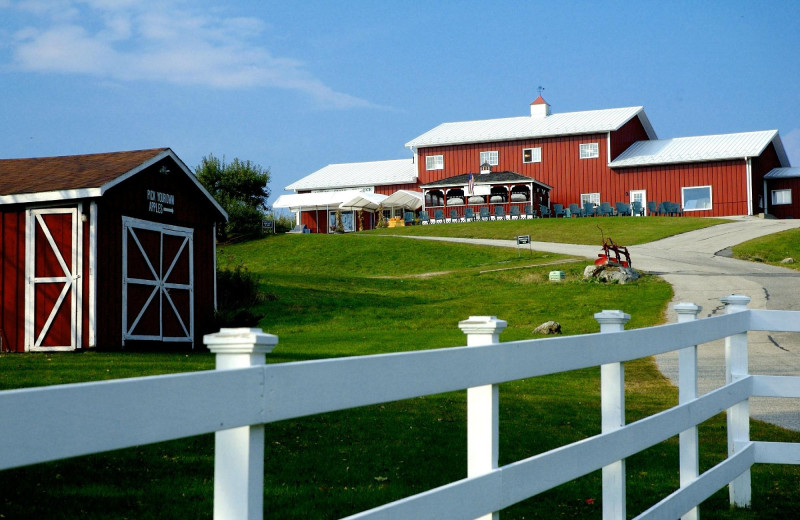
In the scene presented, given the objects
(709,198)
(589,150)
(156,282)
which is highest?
(589,150)

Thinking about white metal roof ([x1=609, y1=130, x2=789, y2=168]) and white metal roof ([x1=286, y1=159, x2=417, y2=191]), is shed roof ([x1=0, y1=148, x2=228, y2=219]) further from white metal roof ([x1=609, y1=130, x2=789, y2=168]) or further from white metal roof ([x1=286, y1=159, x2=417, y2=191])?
white metal roof ([x1=286, y1=159, x2=417, y2=191])

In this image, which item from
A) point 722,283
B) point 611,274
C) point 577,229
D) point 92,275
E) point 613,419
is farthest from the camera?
point 577,229

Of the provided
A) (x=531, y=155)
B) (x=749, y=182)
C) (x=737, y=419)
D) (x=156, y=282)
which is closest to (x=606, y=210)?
(x=531, y=155)

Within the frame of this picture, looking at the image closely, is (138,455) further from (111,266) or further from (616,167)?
(616,167)

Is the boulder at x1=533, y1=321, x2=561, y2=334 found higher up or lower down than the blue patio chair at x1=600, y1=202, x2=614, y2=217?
lower down

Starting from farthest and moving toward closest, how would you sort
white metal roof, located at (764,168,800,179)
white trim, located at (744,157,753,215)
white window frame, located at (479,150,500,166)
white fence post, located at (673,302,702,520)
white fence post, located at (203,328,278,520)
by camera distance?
white window frame, located at (479,150,500,166) < white metal roof, located at (764,168,800,179) < white trim, located at (744,157,753,215) < white fence post, located at (673,302,702,520) < white fence post, located at (203,328,278,520)

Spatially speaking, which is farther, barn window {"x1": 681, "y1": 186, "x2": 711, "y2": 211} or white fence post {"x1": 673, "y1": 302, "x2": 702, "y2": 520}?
barn window {"x1": 681, "y1": 186, "x2": 711, "y2": 211}

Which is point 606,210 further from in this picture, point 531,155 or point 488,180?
point 488,180

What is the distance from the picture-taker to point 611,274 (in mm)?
26594

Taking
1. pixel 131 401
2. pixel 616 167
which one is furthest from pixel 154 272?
pixel 616 167

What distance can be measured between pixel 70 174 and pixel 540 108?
141 ft

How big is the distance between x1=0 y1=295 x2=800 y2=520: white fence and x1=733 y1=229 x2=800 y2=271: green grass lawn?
27896mm

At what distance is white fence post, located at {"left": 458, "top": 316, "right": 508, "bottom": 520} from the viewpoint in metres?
2.93

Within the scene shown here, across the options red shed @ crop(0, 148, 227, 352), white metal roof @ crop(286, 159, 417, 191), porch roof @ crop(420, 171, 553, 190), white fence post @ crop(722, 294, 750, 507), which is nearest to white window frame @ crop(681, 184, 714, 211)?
porch roof @ crop(420, 171, 553, 190)
